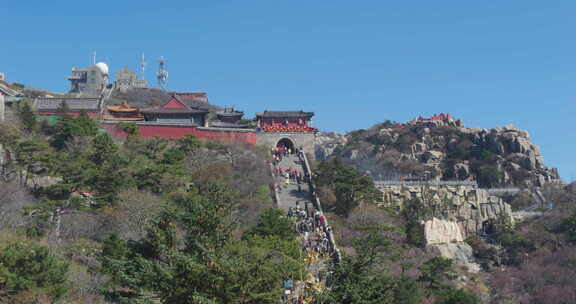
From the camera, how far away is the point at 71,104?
50.7m

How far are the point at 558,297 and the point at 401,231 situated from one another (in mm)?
9771

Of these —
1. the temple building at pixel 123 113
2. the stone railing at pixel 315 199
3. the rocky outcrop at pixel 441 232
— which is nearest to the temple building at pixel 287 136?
the stone railing at pixel 315 199

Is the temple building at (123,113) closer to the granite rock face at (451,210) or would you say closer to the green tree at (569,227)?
the granite rock face at (451,210)

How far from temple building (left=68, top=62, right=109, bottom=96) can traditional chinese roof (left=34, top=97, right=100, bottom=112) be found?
28648 millimetres

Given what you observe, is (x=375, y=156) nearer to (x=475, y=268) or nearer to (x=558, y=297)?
(x=475, y=268)

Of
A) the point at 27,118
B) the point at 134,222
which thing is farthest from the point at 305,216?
the point at 27,118

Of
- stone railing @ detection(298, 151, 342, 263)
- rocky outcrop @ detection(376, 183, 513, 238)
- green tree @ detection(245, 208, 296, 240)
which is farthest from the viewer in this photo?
rocky outcrop @ detection(376, 183, 513, 238)

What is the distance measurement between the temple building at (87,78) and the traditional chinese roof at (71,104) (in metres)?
28.6

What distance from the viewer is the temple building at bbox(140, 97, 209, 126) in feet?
164

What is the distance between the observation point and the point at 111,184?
105ft

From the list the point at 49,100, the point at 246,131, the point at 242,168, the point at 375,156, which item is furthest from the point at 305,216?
the point at 375,156

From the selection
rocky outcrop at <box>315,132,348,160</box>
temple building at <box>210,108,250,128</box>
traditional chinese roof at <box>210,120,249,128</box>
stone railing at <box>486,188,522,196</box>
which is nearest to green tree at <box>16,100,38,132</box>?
traditional chinese roof at <box>210,120,249,128</box>

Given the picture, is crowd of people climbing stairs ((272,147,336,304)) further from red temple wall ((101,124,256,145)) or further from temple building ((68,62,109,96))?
temple building ((68,62,109,96))

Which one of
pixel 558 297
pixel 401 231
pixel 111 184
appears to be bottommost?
pixel 558 297
